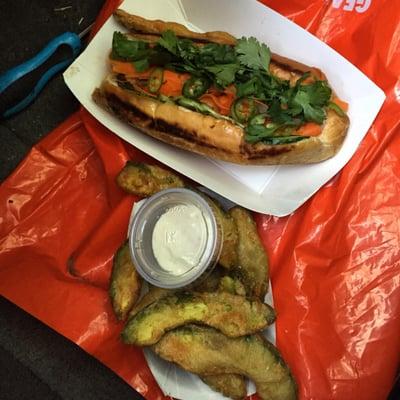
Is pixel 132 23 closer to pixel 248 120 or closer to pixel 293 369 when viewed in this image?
pixel 248 120

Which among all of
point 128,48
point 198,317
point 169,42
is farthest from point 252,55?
point 198,317

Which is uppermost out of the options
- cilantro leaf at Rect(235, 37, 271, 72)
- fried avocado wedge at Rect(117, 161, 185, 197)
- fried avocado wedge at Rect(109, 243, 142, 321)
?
cilantro leaf at Rect(235, 37, 271, 72)

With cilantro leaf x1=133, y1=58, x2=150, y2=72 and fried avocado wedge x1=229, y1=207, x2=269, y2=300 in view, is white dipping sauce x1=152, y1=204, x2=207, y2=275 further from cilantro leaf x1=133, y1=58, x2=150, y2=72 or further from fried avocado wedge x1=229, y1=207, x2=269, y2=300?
cilantro leaf x1=133, y1=58, x2=150, y2=72

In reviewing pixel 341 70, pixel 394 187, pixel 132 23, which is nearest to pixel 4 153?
pixel 132 23

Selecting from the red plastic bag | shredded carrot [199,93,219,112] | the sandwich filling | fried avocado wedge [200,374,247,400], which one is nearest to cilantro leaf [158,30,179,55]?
the sandwich filling

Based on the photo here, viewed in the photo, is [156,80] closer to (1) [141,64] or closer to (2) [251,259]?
(1) [141,64]

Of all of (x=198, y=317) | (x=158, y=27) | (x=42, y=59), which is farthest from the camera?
(x=42, y=59)
